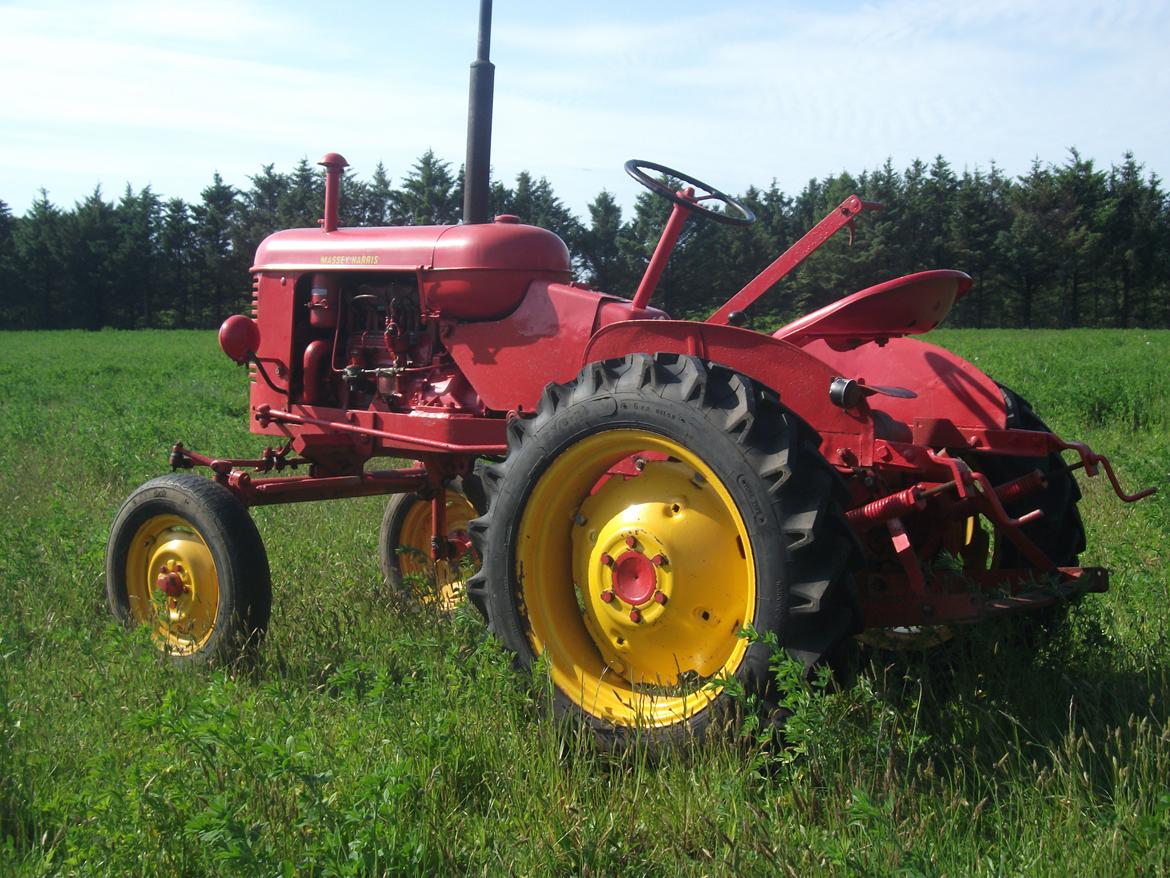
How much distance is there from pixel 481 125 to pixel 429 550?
2.28 meters

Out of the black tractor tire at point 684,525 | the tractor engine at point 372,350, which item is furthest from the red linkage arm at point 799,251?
the tractor engine at point 372,350

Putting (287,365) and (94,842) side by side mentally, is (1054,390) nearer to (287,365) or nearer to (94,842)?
(287,365)

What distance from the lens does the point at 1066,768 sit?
2709mm

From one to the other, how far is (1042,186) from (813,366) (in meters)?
57.6

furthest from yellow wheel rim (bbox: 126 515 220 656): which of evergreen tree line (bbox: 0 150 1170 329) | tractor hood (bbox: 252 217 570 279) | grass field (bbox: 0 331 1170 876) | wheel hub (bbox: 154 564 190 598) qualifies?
evergreen tree line (bbox: 0 150 1170 329)

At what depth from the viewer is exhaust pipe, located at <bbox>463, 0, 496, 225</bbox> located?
4.75 metres

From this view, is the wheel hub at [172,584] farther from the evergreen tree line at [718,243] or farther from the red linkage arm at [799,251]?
the evergreen tree line at [718,243]

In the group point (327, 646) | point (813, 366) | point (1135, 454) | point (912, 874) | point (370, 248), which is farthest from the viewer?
point (1135, 454)

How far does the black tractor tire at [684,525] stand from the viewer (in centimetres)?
257

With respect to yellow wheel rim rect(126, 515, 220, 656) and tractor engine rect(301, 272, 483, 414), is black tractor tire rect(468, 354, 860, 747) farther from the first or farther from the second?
yellow wheel rim rect(126, 515, 220, 656)

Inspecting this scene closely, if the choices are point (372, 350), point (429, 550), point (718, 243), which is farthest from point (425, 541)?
point (718, 243)

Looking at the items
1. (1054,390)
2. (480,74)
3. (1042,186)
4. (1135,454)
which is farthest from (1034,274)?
(480,74)

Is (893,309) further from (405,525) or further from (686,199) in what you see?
(405,525)

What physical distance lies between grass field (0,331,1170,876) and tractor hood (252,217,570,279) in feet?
4.93
